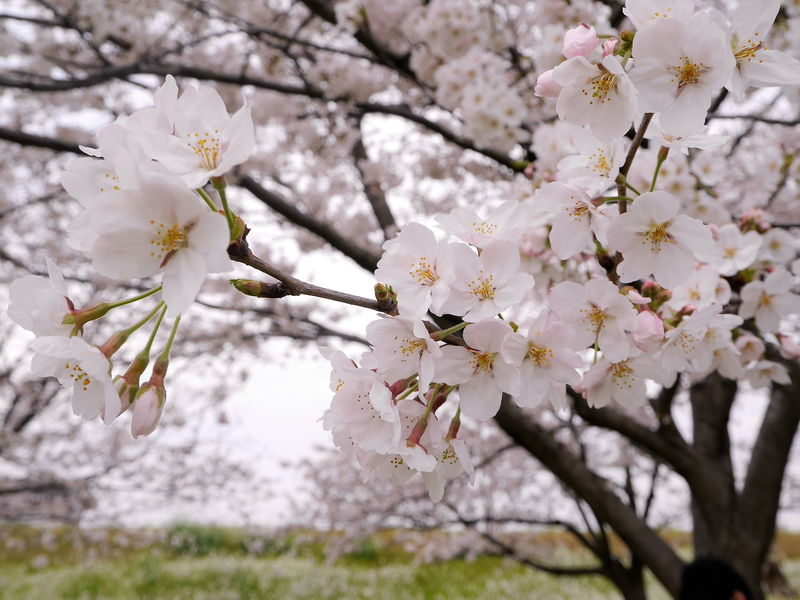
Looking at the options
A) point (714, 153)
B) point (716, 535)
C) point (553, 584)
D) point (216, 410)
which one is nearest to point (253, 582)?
point (216, 410)

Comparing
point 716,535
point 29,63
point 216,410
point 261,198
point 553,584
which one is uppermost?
point 29,63

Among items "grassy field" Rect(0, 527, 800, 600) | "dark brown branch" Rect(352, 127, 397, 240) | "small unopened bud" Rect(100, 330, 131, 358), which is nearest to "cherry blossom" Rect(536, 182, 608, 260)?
"small unopened bud" Rect(100, 330, 131, 358)

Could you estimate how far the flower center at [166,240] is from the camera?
0.67 m

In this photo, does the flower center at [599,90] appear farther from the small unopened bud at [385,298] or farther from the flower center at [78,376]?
the flower center at [78,376]

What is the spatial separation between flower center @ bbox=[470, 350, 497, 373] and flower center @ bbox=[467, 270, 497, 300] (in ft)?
0.28

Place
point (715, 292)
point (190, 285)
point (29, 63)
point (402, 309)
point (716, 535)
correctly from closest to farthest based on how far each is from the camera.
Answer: point (190, 285) → point (402, 309) → point (715, 292) → point (716, 535) → point (29, 63)

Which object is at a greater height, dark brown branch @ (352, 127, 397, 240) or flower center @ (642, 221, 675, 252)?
dark brown branch @ (352, 127, 397, 240)

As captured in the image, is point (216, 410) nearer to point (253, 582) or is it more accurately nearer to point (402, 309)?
point (253, 582)

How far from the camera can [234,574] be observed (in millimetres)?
8555

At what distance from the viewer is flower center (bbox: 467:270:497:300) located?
80cm

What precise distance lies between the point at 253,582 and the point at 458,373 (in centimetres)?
888

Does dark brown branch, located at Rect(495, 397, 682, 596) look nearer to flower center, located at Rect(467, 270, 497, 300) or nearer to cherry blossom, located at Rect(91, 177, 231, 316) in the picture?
flower center, located at Rect(467, 270, 497, 300)

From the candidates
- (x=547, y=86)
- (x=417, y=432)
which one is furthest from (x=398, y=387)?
(x=547, y=86)

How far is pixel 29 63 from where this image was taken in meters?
4.74
